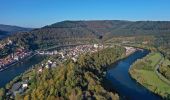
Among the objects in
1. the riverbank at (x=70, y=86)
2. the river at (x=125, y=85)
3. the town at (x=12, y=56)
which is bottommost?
the town at (x=12, y=56)

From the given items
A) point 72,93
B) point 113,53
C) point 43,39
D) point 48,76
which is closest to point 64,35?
point 43,39

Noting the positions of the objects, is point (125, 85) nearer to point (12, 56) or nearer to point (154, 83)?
point (154, 83)

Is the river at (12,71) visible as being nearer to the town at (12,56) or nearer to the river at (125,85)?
the town at (12,56)

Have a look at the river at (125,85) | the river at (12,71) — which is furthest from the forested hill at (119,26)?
the river at (125,85)

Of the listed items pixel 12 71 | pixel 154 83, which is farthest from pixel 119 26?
pixel 154 83

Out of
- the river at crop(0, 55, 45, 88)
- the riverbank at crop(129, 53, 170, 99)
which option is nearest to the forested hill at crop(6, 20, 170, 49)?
the river at crop(0, 55, 45, 88)

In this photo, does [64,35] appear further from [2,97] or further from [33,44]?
[2,97]
